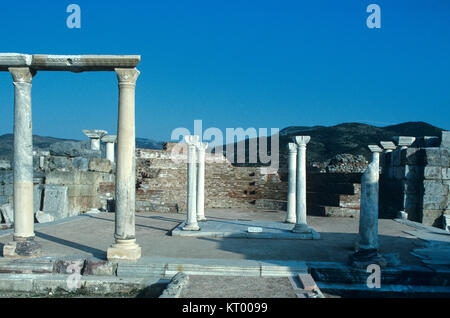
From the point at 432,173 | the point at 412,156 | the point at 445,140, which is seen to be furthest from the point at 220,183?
the point at 445,140

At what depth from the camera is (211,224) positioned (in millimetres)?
12688

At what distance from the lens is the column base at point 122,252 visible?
7.48 meters

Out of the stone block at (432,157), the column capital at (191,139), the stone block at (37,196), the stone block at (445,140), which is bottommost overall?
the stone block at (37,196)

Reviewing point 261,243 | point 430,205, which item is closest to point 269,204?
point 430,205

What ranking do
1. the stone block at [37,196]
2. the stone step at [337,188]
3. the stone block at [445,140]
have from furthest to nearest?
1. the stone step at [337,188]
2. the stone block at [445,140]
3. the stone block at [37,196]

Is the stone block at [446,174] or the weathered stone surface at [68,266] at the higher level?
the stone block at [446,174]

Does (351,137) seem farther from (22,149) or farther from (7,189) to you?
(22,149)

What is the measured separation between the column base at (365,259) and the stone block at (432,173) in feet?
32.1

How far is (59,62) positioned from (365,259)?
283 inches

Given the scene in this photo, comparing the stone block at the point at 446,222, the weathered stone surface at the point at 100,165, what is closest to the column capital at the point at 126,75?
the weathered stone surface at the point at 100,165

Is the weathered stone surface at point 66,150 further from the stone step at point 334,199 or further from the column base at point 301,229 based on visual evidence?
the stone step at point 334,199
